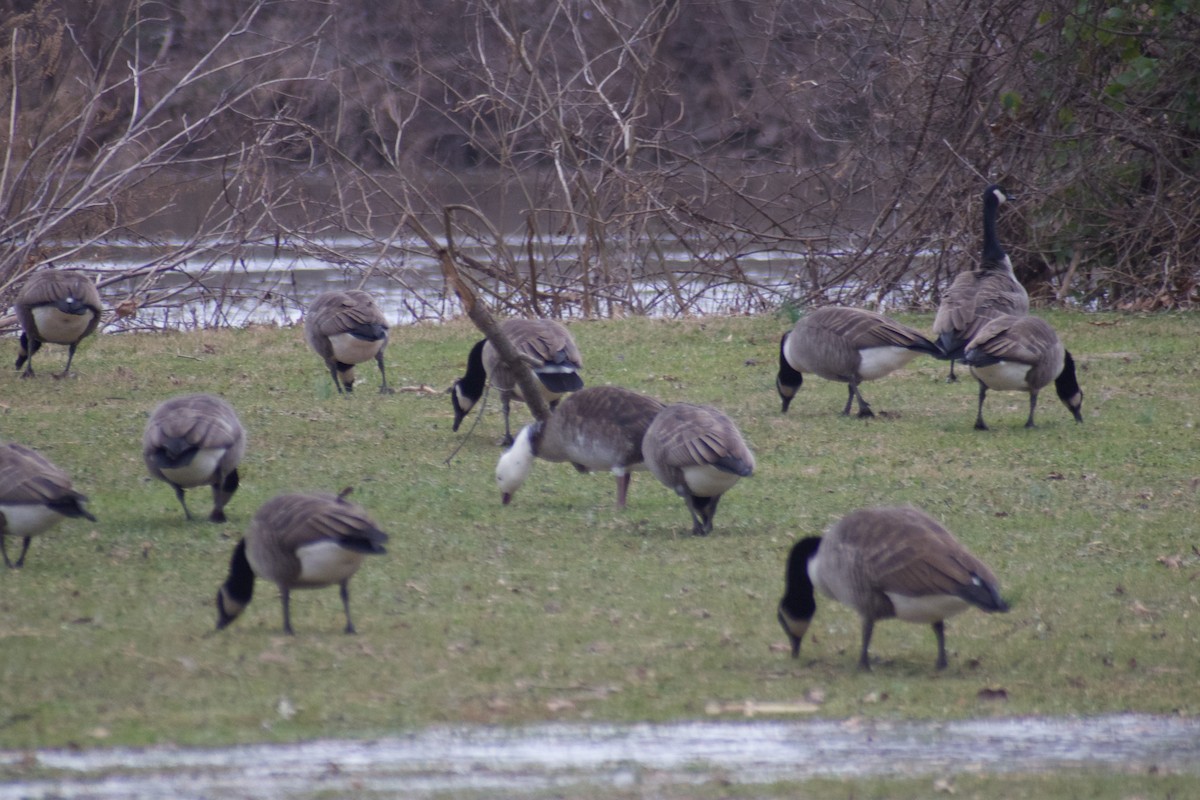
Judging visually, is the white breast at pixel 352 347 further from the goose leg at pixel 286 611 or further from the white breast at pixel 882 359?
→ the goose leg at pixel 286 611

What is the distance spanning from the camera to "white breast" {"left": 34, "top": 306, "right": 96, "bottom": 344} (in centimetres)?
1265

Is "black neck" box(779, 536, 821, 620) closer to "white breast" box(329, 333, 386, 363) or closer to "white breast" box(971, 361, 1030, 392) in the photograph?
"white breast" box(971, 361, 1030, 392)

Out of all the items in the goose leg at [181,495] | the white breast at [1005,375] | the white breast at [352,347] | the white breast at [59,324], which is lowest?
the goose leg at [181,495]

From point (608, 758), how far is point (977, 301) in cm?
840

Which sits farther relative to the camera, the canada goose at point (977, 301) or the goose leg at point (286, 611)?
the canada goose at point (977, 301)

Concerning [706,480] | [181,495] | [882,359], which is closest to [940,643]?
[706,480]

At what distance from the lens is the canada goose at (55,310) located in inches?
496

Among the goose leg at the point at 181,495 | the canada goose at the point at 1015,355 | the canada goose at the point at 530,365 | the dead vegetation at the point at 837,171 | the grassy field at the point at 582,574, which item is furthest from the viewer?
the dead vegetation at the point at 837,171

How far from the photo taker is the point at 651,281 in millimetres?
19656

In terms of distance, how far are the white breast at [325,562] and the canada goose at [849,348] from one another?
5747 millimetres

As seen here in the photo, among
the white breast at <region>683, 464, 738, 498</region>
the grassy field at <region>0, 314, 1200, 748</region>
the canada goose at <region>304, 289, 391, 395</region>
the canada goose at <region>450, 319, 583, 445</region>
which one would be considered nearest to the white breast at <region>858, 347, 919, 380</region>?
the grassy field at <region>0, 314, 1200, 748</region>


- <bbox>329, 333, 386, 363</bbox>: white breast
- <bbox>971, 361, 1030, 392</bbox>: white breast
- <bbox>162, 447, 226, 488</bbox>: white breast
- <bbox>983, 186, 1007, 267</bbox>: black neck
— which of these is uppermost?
<bbox>983, 186, 1007, 267</bbox>: black neck

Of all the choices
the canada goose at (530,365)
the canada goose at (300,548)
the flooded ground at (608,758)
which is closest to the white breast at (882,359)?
the canada goose at (530,365)

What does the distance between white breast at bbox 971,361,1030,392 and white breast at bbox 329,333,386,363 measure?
4.88m
